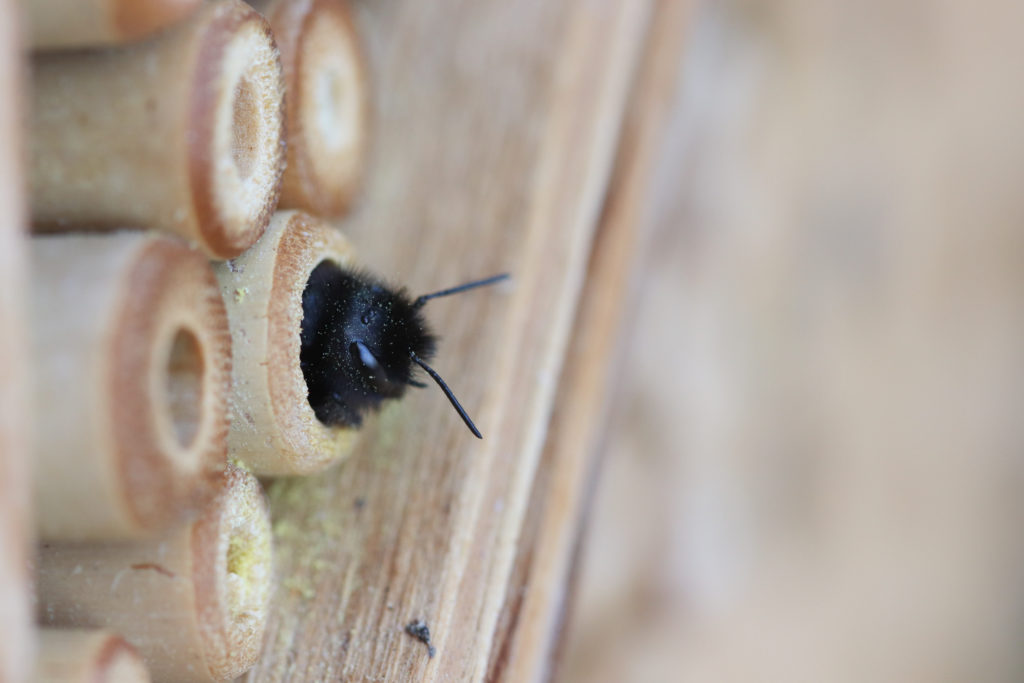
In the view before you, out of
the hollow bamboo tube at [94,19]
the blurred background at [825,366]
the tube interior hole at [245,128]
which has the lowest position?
the blurred background at [825,366]

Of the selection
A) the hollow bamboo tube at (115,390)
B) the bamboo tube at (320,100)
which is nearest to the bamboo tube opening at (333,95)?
the bamboo tube at (320,100)

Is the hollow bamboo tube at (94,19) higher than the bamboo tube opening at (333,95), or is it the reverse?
the hollow bamboo tube at (94,19)

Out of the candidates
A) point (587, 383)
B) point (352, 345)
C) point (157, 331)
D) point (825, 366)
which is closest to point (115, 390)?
point (157, 331)

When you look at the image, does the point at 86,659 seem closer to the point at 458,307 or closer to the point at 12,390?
the point at 12,390

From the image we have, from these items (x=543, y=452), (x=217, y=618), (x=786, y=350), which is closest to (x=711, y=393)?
(x=786, y=350)

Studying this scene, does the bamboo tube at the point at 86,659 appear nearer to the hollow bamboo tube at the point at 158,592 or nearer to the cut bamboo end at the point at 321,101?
the hollow bamboo tube at the point at 158,592

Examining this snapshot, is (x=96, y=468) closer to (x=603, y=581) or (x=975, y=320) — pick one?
(x=603, y=581)

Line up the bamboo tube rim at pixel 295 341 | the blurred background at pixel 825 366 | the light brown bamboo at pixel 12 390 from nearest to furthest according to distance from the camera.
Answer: the light brown bamboo at pixel 12 390
the bamboo tube rim at pixel 295 341
the blurred background at pixel 825 366
